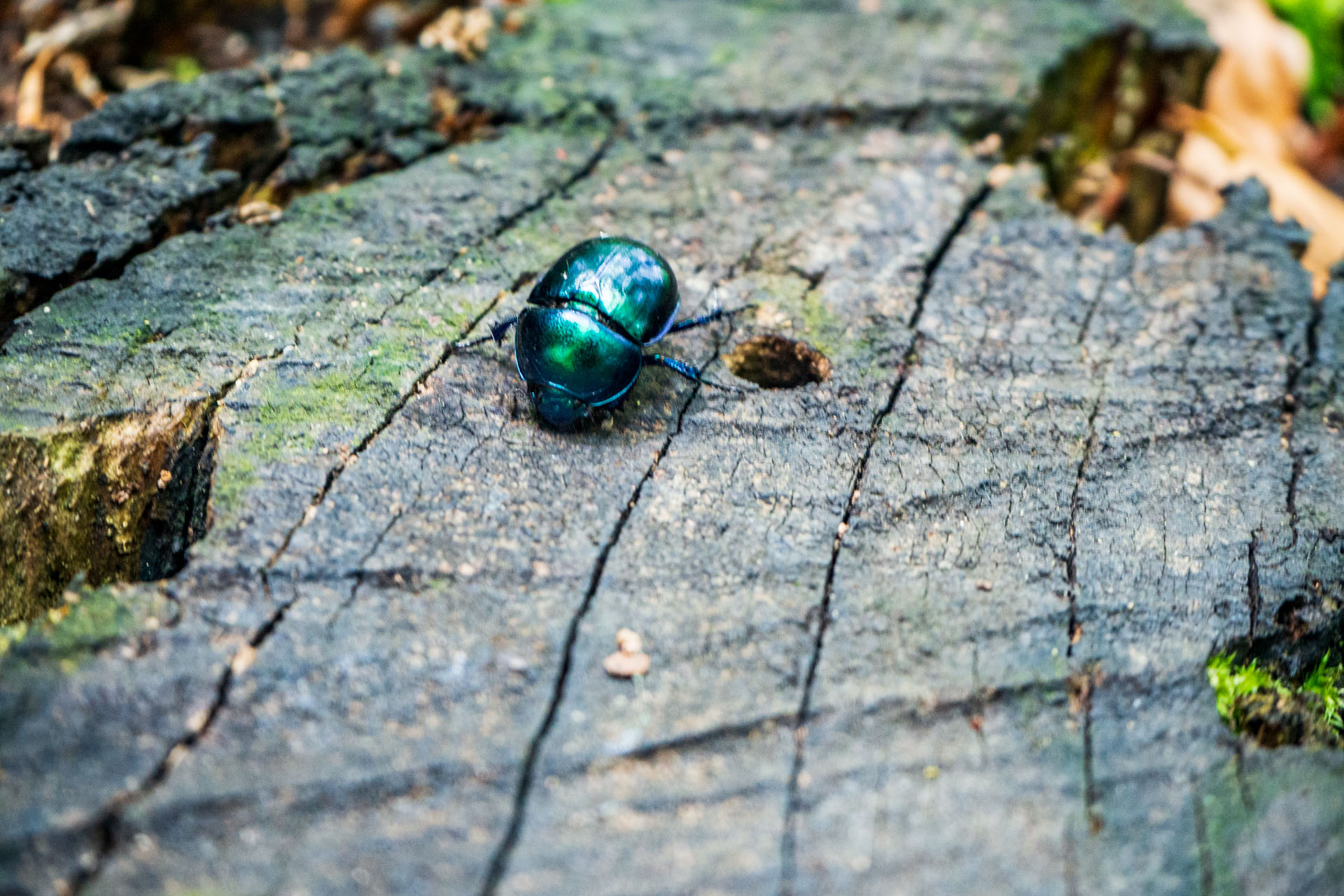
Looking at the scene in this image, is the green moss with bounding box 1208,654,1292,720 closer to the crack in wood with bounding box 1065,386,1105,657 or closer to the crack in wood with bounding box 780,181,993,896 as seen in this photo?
the crack in wood with bounding box 1065,386,1105,657

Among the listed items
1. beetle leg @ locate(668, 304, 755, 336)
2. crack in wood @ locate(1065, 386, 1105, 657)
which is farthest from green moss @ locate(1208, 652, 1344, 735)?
beetle leg @ locate(668, 304, 755, 336)

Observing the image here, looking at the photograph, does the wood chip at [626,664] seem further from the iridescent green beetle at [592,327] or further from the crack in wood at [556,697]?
the iridescent green beetle at [592,327]

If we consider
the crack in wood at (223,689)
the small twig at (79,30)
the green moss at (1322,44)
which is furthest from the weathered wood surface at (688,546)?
the green moss at (1322,44)

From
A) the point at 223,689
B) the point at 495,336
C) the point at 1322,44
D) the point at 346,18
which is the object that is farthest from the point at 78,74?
the point at 1322,44

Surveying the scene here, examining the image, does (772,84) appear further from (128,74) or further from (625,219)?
(128,74)

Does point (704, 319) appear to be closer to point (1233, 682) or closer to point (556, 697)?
point (556, 697)

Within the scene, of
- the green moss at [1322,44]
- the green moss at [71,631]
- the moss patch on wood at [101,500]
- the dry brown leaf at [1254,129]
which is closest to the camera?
the green moss at [71,631]

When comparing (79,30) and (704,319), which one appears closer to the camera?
(704,319)

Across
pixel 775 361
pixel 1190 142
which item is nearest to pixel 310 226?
pixel 775 361
